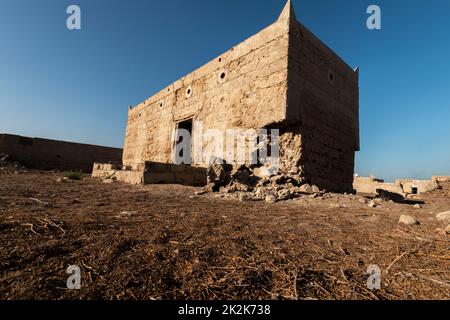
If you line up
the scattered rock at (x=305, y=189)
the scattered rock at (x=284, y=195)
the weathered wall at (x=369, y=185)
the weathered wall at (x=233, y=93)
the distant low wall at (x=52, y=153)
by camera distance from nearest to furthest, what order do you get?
the scattered rock at (x=284, y=195) < the scattered rock at (x=305, y=189) < the weathered wall at (x=233, y=93) < the distant low wall at (x=52, y=153) < the weathered wall at (x=369, y=185)

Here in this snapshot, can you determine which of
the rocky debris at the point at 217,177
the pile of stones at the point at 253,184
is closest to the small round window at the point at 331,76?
the pile of stones at the point at 253,184

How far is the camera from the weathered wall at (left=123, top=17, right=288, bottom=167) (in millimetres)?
6141

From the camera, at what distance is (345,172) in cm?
768

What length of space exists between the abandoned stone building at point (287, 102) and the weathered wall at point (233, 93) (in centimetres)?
3

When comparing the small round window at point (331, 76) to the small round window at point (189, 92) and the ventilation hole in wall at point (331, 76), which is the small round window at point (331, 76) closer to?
the ventilation hole in wall at point (331, 76)

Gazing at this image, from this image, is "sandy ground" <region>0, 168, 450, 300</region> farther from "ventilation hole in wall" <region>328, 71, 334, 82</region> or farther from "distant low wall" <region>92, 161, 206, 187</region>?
"ventilation hole in wall" <region>328, 71, 334, 82</region>

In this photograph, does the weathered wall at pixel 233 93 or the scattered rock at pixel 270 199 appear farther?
the weathered wall at pixel 233 93

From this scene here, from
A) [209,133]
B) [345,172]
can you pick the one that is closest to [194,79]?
[209,133]

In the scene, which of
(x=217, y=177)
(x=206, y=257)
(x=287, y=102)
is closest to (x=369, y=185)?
(x=287, y=102)

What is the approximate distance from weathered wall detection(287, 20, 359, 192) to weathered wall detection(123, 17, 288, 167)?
1.31 feet

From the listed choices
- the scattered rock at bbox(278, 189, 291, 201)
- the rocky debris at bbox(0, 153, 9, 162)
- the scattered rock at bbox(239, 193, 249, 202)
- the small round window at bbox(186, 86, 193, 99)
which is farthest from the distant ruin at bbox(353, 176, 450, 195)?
the rocky debris at bbox(0, 153, 9, 162)

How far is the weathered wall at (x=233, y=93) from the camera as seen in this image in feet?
20.1
